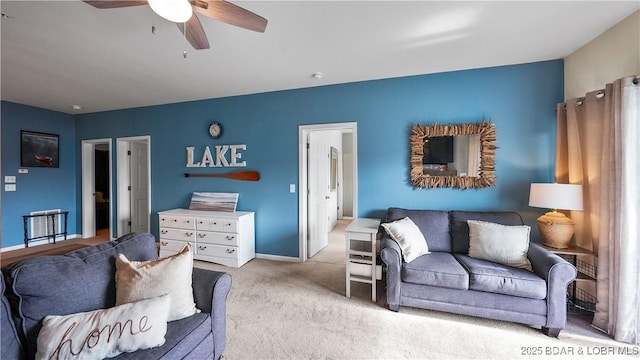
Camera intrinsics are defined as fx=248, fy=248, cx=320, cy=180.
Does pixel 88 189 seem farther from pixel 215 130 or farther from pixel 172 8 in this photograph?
pixel 172 8

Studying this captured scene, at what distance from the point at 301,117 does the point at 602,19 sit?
2940 millimetres

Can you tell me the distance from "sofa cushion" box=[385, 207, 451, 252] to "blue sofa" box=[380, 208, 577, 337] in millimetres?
155

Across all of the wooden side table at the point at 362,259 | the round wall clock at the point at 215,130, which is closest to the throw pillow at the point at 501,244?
the wooden side table at the point at 362,259

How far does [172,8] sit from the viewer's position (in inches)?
48.7

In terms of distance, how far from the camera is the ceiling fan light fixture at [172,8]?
1209 mm

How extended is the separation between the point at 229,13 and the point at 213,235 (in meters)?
2.76

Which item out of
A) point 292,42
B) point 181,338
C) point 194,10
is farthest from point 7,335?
point 292,42

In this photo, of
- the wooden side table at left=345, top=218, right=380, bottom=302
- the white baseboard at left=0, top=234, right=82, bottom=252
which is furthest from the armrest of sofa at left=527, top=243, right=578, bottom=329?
the white baseboard at left=0, top=234, right=82, bottom=252

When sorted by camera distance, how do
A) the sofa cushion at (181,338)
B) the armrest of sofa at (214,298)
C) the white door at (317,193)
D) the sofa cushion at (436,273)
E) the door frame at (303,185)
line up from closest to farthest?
the sofa cushion at (181,338), the armrest of sofa at (214,298), the sofa cushion at (436,273), the door frame at (303,185), the white door at (317,193)

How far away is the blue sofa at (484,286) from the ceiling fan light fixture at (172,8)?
2173mm

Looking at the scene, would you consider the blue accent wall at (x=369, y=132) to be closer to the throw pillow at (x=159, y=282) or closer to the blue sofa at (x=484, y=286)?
the blue sofa at (x=484, y=286)

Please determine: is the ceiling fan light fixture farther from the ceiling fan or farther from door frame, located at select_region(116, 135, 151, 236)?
door frame, located at select_region(116, 135, 151, 236)

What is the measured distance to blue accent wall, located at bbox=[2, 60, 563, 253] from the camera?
→ 2721mm

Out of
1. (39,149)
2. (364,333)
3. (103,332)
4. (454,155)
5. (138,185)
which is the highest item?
(39,149)
